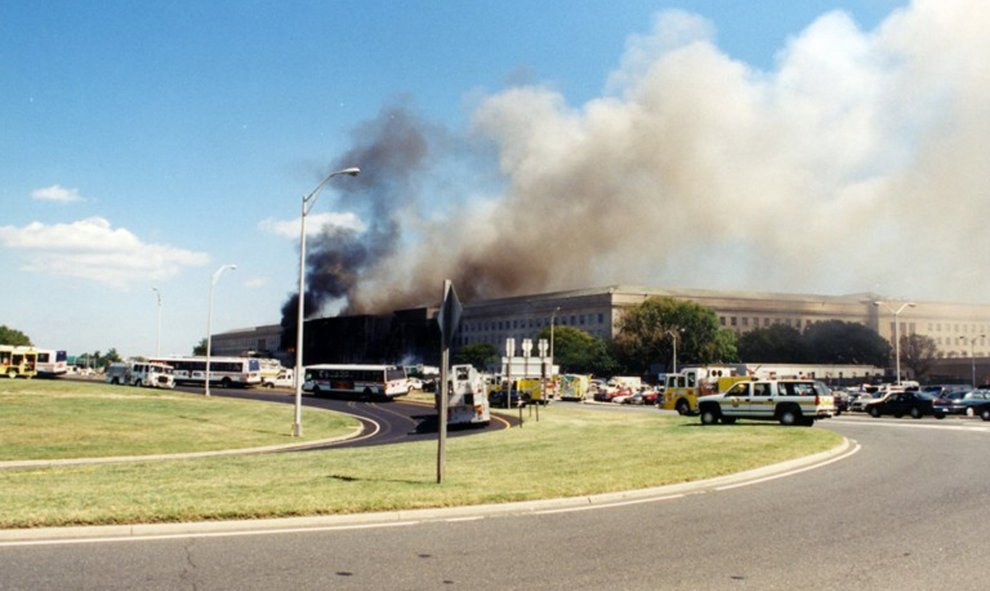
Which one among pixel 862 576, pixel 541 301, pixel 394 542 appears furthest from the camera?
pixel 541 301

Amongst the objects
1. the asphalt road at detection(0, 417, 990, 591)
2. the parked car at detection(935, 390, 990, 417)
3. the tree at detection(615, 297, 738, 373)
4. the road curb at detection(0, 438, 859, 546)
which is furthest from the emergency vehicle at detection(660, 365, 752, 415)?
the tree at detection(615, 297, 738, 373)

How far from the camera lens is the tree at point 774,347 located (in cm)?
14562

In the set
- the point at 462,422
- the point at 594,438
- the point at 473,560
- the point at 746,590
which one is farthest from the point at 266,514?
the point at 462,422

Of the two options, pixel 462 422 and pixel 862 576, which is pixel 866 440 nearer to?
pixel 462 422

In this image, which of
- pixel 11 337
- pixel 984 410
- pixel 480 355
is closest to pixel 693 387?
pixel 984 410

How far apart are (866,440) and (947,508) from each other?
14499 mm

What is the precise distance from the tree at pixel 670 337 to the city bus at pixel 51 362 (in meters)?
84.6

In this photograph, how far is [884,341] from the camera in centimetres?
14838

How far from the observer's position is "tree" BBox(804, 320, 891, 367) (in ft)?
479

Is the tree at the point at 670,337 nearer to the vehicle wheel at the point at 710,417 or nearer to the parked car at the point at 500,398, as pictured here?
the parked car at the point at 500,398

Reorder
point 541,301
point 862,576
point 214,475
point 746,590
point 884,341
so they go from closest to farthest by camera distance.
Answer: point 746,590
point 862,576
point 214,475
point 884,341
point 541,301

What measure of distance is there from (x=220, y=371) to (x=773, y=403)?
55497 millimetres

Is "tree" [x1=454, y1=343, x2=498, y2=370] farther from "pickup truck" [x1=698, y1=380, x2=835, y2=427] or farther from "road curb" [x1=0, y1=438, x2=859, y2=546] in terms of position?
"road curb" [x1=0, y1=438, x2=859, y2=546]

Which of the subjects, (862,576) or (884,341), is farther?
(884,341)
